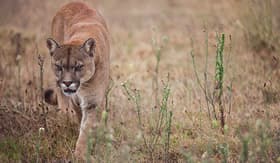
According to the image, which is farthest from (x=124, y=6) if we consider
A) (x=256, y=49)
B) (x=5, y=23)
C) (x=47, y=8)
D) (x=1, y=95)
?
(x=1, y=95)

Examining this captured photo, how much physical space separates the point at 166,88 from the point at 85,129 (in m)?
1.14

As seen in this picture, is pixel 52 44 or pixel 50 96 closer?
pixel 52 44

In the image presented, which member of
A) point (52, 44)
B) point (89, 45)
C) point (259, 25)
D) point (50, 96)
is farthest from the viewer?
point (259, 25)

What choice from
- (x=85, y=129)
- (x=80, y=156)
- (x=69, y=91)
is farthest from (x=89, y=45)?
(x=80, y=156)

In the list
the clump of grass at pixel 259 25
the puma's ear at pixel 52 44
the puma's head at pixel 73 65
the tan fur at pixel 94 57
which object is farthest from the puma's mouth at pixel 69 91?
the clump of grass at pixel 259 25

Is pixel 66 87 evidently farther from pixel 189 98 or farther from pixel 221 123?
pixel 189 98

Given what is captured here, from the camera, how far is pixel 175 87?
8367 mm

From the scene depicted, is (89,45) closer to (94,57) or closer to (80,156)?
(94,57)

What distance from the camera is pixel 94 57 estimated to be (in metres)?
6.13

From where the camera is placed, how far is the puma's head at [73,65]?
18.9 feet

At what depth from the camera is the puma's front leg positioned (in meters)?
5.89

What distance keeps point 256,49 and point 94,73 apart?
4.16 metres

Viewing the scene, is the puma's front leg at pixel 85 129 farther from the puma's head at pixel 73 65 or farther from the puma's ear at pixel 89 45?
the puma's ear at pixel 89 45

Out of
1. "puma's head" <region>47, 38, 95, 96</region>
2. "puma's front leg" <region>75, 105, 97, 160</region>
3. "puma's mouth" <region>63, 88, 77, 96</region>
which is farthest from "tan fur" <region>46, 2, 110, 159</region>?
"puma's mouth" <region>63, 88, 77, 96</region>
